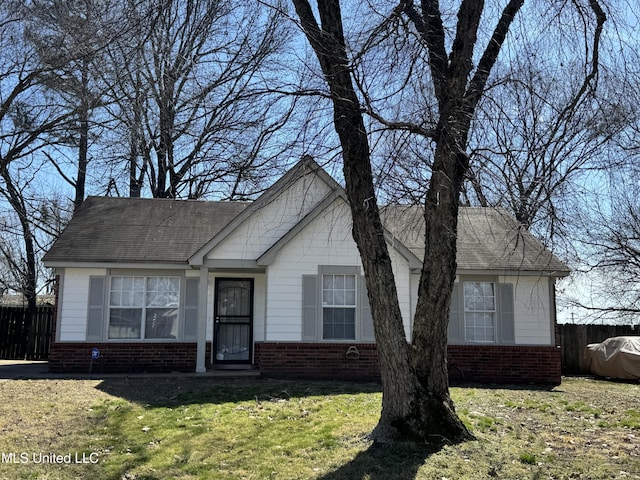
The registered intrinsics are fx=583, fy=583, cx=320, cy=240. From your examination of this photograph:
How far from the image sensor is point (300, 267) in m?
13.2

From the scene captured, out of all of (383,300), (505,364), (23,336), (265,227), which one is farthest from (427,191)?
(23,336)

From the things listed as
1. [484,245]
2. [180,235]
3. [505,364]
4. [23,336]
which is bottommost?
[505,364]

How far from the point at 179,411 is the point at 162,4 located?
5.96 m

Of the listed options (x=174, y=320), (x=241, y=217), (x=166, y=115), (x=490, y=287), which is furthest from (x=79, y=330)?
(x=490, y=287)

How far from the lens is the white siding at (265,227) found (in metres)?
13.6

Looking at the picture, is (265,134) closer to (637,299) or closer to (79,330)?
(79,330)

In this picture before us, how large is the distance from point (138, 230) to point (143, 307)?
239cm

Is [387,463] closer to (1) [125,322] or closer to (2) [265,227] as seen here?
(2) [265,227]

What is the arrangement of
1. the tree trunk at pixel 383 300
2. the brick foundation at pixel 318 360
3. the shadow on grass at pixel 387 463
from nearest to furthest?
the shadow on grass at pixel 387 463, the tree trunk at pixel 383 300, the brick foundation at pixel 318 360

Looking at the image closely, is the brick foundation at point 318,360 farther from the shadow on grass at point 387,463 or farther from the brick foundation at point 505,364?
the shadow on grass at point 387,463

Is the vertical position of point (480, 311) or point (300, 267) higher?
point (300, 267)

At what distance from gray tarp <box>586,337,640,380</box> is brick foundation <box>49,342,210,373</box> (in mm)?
11535

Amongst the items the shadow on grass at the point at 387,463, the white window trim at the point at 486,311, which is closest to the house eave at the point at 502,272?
the white window trim at the point at 486,311

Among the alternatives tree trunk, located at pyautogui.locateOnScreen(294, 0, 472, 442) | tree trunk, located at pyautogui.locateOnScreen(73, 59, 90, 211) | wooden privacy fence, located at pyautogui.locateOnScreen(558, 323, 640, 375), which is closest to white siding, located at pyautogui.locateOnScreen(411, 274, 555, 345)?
wooden privacy fence, located at pyautogui.locateOnScreen(558, 323, 640, 375)
